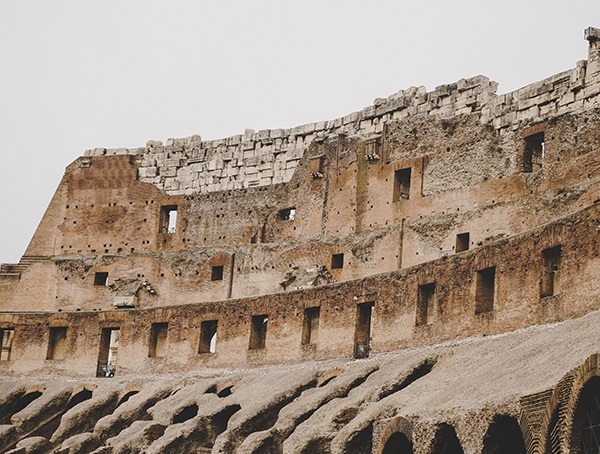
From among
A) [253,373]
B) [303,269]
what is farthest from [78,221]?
[253,373]

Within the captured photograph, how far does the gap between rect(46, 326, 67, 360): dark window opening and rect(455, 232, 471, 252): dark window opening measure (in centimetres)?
1146

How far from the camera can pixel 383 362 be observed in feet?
80.6

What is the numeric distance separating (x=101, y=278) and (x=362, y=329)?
14.9m

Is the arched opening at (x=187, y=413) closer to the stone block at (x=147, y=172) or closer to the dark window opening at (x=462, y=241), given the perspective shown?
the dark window opening at (x=462, y=241)

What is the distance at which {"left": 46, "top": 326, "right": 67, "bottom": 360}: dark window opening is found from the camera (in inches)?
1371

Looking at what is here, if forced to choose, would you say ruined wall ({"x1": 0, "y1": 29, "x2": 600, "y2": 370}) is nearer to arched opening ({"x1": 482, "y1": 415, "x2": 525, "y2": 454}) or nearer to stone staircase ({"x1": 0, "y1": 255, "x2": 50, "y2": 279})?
stone staircase ({"x1": 0, "y1": 255, "x2": 50, "y2": 279})

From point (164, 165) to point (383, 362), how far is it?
61.4 feet

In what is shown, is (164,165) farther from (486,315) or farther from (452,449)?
(452,449)

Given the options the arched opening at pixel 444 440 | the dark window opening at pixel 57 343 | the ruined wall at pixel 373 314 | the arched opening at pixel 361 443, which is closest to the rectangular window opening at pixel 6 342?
the ruined wall at pixel 373 314

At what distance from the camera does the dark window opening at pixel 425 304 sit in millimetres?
25344

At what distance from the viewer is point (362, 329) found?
2734 cm

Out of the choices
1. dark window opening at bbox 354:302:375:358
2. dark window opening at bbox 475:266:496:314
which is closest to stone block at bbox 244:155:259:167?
dark window opening at bbox 354:302:375:358

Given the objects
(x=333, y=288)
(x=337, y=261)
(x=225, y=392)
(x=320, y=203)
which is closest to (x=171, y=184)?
(x=320, y=203)

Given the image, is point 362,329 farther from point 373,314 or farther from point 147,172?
point 147,172
